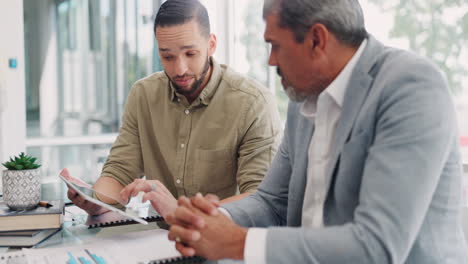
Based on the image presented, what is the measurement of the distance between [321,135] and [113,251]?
0.54 m

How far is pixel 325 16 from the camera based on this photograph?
1.04m

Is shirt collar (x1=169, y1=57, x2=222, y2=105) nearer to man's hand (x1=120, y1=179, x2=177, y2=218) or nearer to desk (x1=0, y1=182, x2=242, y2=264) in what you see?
man's hand (x1=120, y1=179, x2=177, y2=218)

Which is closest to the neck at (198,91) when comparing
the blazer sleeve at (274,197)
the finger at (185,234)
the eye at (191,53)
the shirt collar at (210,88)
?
the shirt collar at (210,88)

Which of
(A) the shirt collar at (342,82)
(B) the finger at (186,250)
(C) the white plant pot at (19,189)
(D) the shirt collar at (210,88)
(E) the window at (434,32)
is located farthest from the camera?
(E) the window at (434,32)

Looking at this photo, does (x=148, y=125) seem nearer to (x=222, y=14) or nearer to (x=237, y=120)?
(x=237, y=120)

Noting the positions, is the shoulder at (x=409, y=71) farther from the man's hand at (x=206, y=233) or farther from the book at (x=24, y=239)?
the book at (x=24, y=239)

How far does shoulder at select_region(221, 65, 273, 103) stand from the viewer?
6.15ft

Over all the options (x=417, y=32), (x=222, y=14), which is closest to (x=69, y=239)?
(x=417, y=32)

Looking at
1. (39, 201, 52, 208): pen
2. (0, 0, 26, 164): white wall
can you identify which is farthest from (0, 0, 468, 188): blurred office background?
(39, 201, 52, 208): pen

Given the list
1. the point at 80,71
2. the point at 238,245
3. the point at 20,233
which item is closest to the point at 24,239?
the point at 20,233

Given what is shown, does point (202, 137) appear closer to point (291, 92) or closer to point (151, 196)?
point (151, 196)

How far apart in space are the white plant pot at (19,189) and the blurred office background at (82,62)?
5.66 ft

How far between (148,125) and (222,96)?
0.33 m

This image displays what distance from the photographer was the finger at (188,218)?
99 centimetres
